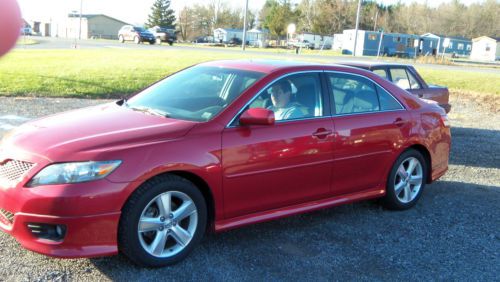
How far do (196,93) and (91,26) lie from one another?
101m

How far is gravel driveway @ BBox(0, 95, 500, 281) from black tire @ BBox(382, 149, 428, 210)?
99 millimetres

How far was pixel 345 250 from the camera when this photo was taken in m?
4.50

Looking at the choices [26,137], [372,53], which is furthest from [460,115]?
[372,53]

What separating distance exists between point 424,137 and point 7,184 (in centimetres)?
429

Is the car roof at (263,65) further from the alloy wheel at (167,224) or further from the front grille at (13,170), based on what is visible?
the front grille at (13,170)

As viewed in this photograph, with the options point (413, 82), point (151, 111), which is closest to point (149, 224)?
point (151, 111)

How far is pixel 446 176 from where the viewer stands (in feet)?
24.0

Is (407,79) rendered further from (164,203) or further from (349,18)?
(349,18)

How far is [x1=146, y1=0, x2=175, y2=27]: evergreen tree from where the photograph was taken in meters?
97.5

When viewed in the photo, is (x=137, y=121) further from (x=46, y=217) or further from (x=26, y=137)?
(x=46, y=217)

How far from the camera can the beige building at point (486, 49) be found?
75588mm

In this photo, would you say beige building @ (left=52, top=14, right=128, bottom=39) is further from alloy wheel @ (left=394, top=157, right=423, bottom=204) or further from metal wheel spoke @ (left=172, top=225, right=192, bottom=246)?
metal wheel spoke @ (left=172, top=225, right=192, bottom=246)

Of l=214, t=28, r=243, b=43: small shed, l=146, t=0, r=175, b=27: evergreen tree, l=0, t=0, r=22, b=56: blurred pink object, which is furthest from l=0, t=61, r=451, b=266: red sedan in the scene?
l=146, t=0, r=175, b=27: evergreen tree

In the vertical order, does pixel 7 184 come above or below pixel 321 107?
below
